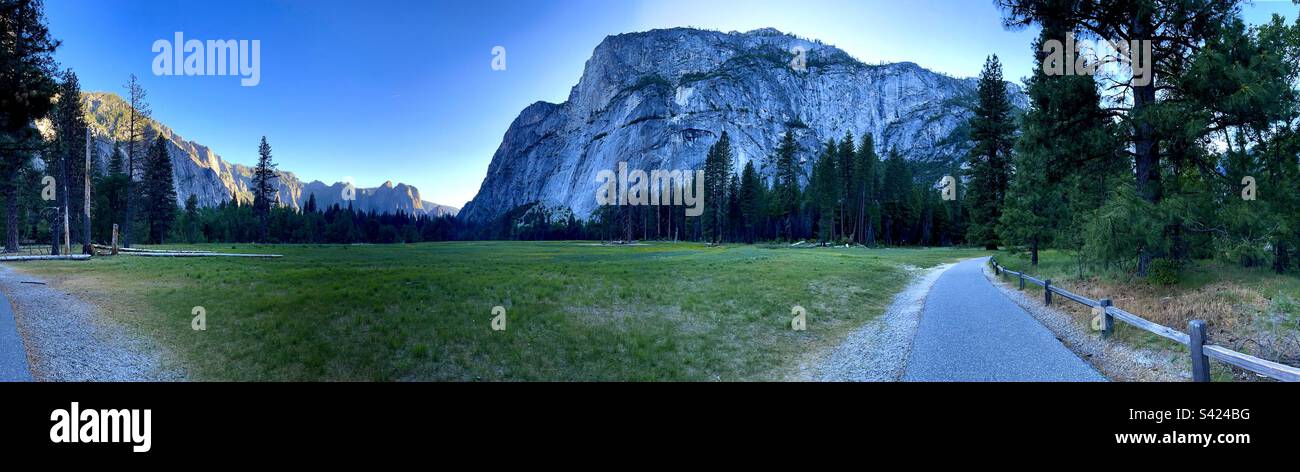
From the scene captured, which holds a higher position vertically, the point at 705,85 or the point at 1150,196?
the point at 705,85

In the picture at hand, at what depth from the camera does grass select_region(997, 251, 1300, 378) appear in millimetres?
6941

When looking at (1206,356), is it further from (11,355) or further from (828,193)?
(828,193)

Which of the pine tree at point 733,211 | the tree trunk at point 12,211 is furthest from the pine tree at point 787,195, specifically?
the tree trunk at point 12,211

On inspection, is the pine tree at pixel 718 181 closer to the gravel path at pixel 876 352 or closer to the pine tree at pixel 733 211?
the pine tree at pixel 733 211

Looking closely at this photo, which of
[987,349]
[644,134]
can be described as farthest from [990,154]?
[644,134]

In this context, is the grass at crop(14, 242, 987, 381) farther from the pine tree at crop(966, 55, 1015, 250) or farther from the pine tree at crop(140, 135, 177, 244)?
the pine tree at crop(966, 55, 1015, 250)

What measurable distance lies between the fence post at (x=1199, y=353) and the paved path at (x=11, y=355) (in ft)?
52.9

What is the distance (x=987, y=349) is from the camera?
8.08 meters

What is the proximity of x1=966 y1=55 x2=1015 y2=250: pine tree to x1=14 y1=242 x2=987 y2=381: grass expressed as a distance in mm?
27980

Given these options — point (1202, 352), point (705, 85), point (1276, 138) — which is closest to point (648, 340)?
point (1202, 352)

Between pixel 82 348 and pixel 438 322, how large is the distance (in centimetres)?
586
